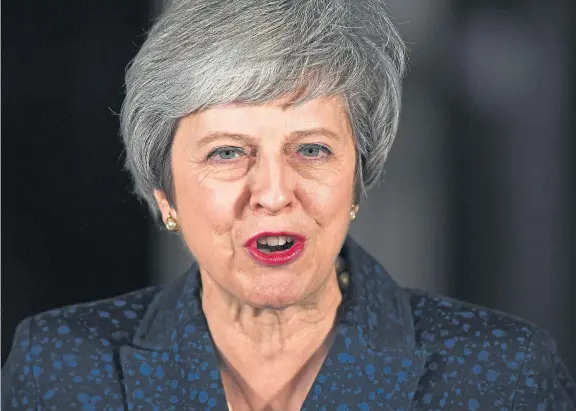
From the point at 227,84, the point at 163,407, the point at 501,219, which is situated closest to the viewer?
the point at 227,84

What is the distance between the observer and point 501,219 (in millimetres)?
1720

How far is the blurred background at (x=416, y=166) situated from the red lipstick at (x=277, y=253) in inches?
16.6

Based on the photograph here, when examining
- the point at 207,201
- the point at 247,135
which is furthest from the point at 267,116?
the point at 207,201

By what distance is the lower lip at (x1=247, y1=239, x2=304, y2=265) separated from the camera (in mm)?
1253

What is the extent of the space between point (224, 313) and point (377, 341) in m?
0.22

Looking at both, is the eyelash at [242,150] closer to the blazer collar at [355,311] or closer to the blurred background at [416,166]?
the blazer collar at [355,311]

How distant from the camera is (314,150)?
1263mm

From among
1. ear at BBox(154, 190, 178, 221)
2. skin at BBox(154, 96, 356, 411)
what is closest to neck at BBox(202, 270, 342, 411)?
skin at BBox(154, 96, 356, 411)

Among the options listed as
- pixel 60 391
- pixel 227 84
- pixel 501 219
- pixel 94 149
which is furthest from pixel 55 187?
pixel 501 219

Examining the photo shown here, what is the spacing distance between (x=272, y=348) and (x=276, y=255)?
19cm

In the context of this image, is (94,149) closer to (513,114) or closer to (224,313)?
(224,313)

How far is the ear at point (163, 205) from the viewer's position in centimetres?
138

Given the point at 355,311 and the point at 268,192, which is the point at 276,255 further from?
the point at 355,311

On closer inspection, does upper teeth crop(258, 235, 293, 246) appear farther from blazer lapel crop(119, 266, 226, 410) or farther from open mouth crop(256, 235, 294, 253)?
blazer lapel crop(119, 266, 226, 410)
